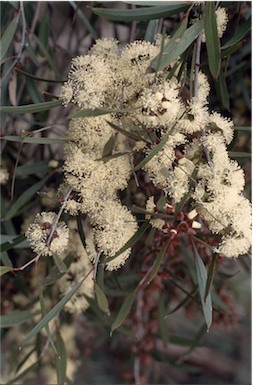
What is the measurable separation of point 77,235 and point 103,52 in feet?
0.99

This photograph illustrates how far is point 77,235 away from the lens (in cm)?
103

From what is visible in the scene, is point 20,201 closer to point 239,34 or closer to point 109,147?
point 109,147

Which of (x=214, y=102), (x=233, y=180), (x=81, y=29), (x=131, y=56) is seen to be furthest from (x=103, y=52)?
(x=81, y=29)

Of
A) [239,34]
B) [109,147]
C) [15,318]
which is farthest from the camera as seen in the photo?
[15,318]

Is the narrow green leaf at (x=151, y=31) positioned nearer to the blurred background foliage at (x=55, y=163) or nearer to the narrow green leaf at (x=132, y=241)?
the blurred background foliage at (x=55, y=163)

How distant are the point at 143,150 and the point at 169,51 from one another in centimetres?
13

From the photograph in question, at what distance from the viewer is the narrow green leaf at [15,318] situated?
41.8 inches

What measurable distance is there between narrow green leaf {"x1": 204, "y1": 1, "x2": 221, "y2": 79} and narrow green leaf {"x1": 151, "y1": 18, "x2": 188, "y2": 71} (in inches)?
1.3

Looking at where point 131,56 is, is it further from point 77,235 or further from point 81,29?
point 81,29

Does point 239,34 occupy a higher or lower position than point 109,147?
higher

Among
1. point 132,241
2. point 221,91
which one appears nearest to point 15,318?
point 132,241

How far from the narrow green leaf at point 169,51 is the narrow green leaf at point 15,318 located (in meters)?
0.51

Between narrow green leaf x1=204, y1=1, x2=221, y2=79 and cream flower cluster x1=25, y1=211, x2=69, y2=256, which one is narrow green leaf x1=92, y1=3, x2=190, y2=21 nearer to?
narrow green leaf x1=204, y1=1, x2=221, y2=79

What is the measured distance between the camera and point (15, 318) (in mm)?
1081
